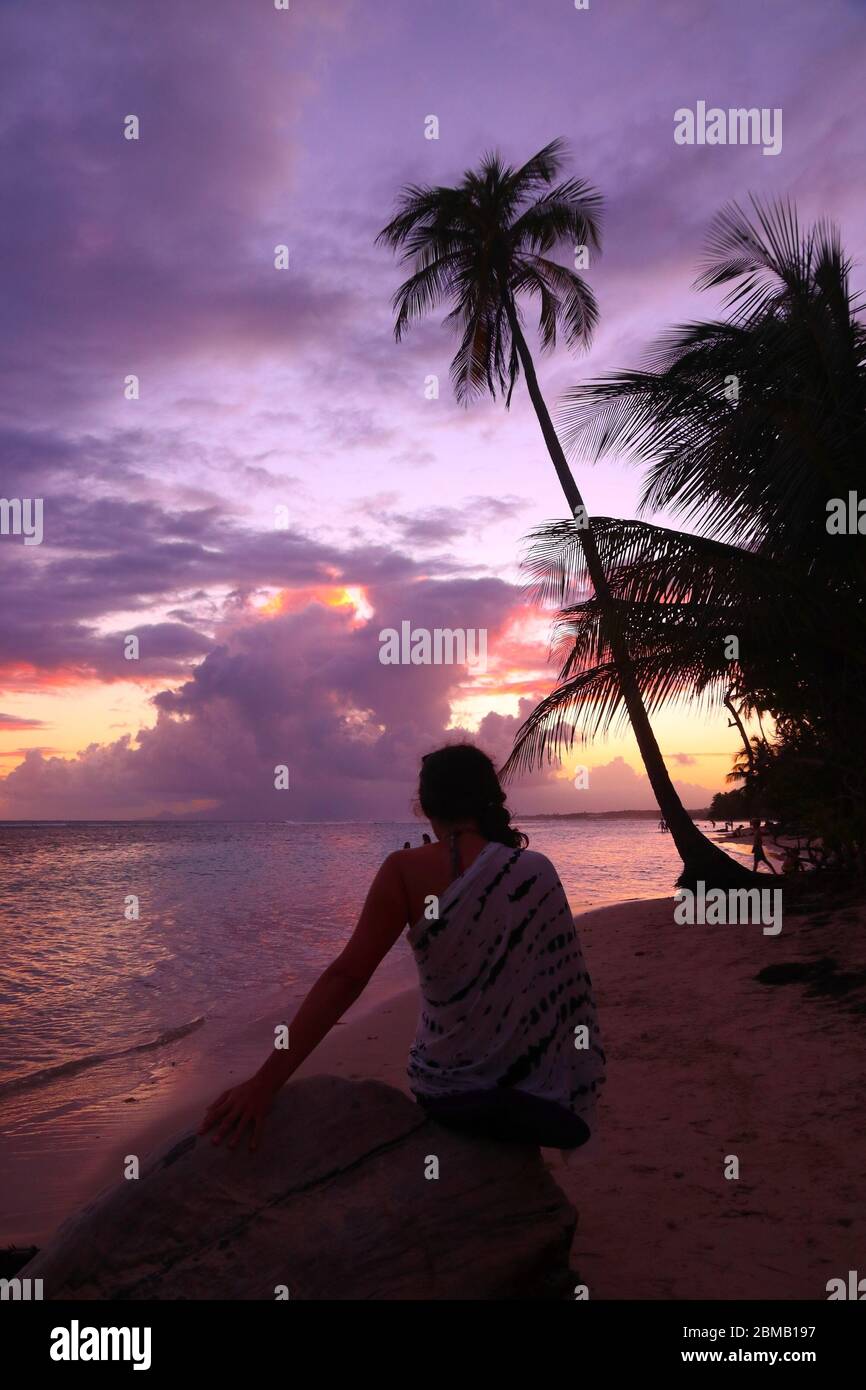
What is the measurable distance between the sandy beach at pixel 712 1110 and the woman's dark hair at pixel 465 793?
3.83 feet

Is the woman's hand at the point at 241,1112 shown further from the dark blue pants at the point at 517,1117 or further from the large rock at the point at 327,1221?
the dark blue pants at the point at 517,1117

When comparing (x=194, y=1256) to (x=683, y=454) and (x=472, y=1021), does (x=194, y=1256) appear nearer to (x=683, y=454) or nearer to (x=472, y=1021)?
(x=472, y=1021)

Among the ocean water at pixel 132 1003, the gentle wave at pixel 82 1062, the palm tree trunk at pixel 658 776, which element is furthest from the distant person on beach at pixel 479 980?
the palm tree trunk at pixel 658 776

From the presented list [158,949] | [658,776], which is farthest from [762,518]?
[158,949]

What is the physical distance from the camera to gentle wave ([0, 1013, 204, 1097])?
787cm

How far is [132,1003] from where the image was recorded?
441 inches

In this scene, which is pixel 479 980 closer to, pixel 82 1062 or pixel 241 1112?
pixel 241 1112

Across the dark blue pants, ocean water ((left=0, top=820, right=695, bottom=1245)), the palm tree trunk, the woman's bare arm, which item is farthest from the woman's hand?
the palm tree trunk

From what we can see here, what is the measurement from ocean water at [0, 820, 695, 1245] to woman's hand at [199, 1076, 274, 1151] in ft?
9.44

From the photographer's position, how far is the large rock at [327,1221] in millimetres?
2764

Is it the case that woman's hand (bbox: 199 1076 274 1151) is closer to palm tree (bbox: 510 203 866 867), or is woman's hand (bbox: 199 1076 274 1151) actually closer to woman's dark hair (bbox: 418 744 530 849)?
woman's dark hair (bbox: 418 744 530 849)

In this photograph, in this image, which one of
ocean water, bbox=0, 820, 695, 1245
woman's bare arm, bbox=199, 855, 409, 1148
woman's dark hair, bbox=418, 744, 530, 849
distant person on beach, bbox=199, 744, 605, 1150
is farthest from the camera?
ocean water, bbox=0, 820, 695, 1245

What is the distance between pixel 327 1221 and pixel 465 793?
56.7 inches
